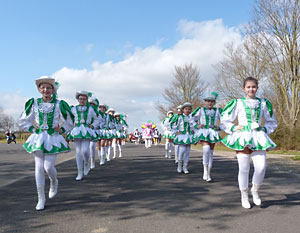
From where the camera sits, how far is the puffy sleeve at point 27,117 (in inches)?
189

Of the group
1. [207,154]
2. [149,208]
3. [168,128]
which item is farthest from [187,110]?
[149,208]

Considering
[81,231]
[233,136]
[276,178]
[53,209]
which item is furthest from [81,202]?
[276,178]

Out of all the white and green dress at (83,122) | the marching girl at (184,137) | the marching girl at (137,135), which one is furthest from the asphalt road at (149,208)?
Answer: the marching girl at (137,135)

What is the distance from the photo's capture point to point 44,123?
4.74 m

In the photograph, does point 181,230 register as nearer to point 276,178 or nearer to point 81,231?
point 81,231

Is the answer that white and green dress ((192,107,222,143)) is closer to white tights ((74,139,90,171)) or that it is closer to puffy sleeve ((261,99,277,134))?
puffy sleeve ((261,99,277,134))

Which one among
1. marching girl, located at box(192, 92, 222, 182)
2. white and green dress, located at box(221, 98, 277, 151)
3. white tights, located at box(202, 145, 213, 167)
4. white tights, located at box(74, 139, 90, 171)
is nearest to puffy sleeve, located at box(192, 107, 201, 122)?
marching girl, located at box(192, 92, 222, 182)

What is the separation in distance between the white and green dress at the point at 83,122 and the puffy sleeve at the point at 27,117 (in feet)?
7.76

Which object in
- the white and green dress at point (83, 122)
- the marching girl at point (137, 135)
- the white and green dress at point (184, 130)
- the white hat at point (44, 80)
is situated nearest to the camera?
the white hat at point (44, 80)

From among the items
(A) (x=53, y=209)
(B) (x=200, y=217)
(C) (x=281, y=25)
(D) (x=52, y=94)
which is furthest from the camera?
(C) (x=281, y=25)

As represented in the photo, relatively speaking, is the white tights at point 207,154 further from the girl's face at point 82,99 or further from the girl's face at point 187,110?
the girl's face at point 82,99

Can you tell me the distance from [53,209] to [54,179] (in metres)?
0.76

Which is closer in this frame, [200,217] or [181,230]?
[181,230]

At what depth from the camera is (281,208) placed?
173 inches
